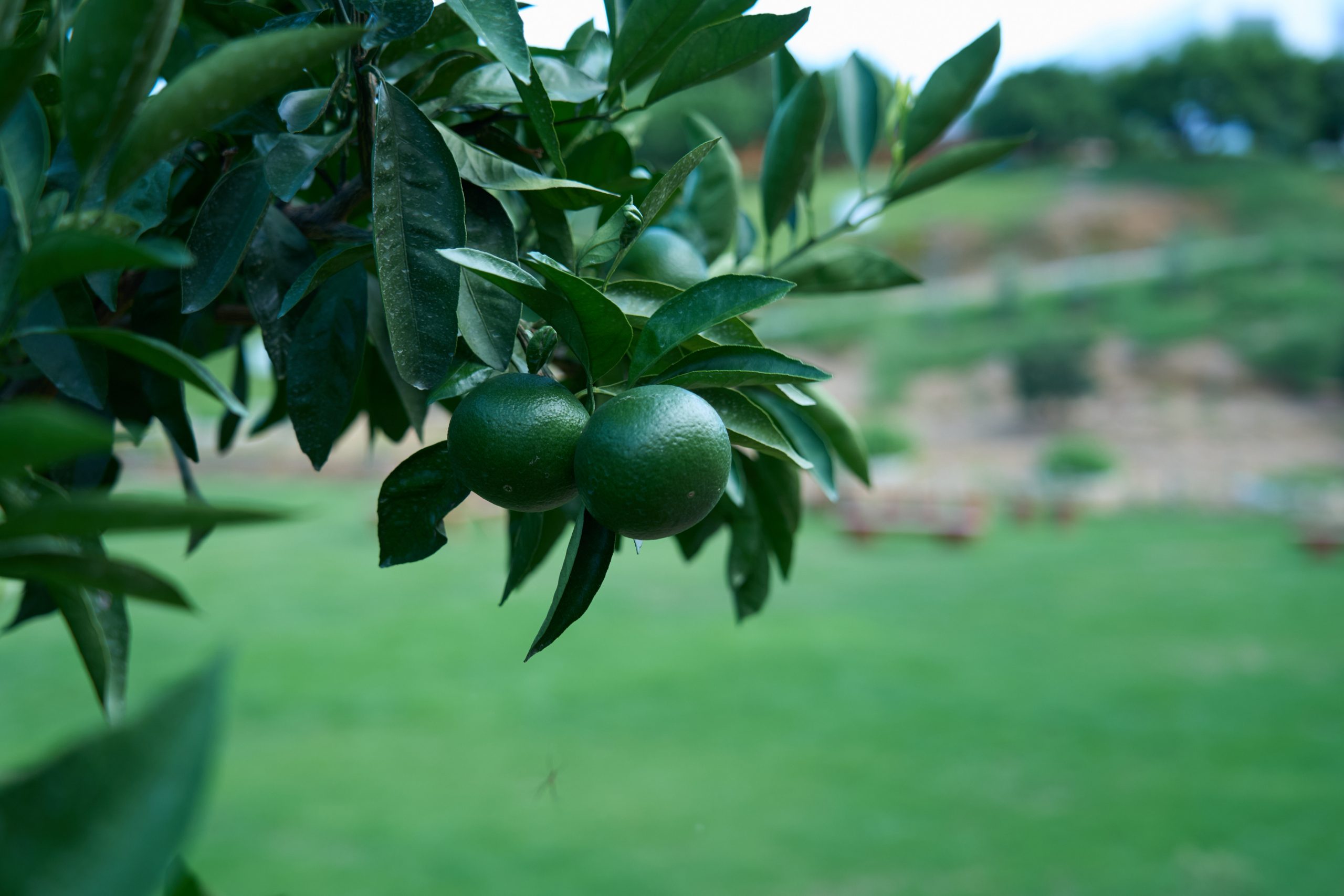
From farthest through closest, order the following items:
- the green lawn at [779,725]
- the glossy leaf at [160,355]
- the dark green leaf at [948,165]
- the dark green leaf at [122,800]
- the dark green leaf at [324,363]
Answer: the green lawn at [779,725] → the dark green leaf at [948,165] → the dark green leaf at [324,363] → the glossy leaf at [160,355] → the dark green leaf at [122,800]

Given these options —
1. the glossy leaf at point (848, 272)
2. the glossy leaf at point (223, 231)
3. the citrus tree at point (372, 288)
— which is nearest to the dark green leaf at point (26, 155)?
the citrus tree at point (372, 288)

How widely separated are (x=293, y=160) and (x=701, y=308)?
7.4 inches

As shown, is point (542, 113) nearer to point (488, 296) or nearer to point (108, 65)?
point (488, 296)

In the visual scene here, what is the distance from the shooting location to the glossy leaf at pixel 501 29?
17.9 inches

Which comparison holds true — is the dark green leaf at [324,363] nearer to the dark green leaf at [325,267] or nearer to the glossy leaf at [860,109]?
the dark green leaf at [325,267]

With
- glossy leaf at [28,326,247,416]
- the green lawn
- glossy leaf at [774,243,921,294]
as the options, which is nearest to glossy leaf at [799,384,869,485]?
glossy leaf at [774,243,921,294]

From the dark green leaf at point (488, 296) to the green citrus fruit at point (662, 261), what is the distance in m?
0.11

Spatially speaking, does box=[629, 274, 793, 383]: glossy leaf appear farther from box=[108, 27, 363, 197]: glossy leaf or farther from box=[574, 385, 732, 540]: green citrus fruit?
box=[108, 27, 363, 197]: glossy leaf

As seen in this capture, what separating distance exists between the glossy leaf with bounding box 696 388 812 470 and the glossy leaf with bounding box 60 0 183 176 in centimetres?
25

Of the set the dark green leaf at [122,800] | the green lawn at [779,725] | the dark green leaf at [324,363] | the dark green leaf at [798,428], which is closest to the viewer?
the dark green leaf at [122,800]

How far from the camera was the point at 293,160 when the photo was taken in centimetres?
48

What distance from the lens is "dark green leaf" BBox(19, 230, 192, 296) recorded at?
0.29 m

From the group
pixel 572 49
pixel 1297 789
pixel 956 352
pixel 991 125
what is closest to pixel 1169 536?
pixel 1297 789

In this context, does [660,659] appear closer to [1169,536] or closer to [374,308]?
[1169,536]
